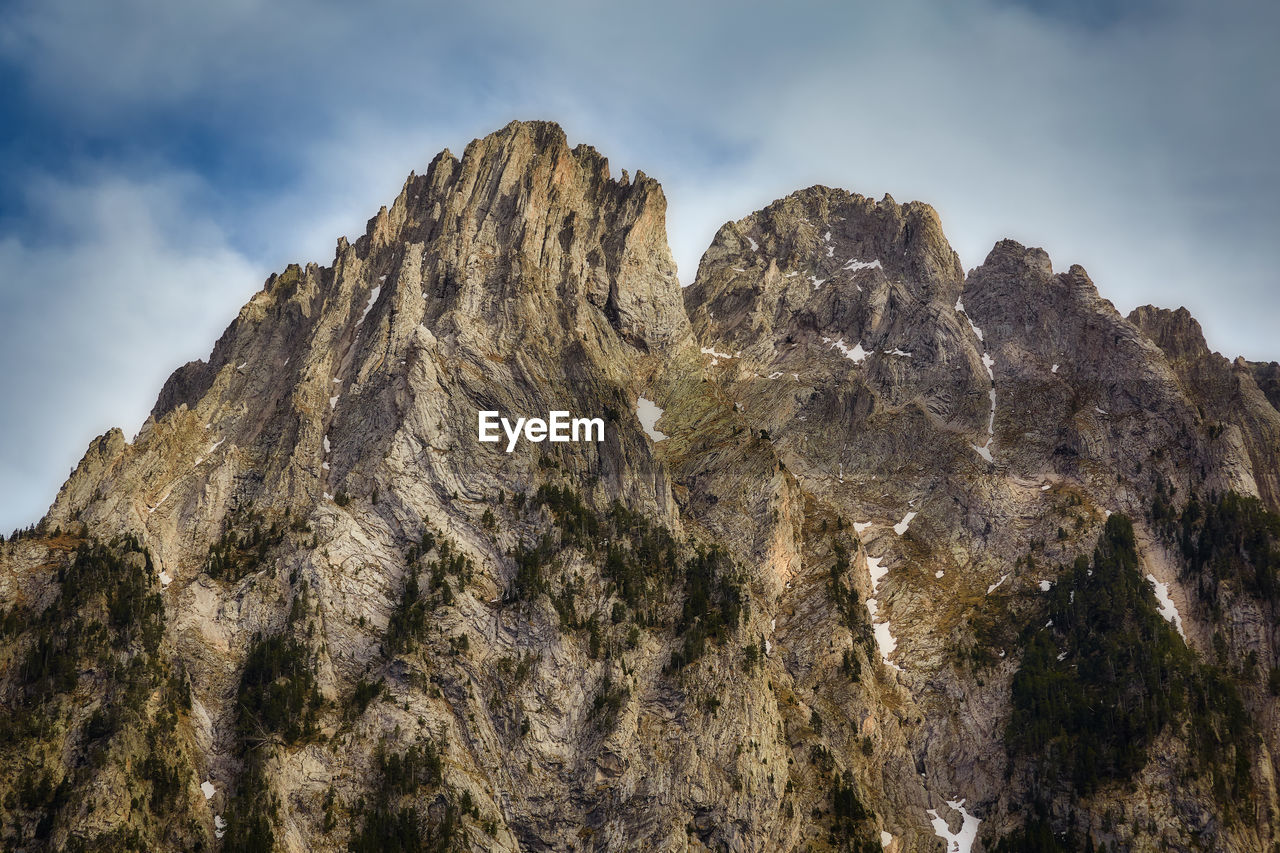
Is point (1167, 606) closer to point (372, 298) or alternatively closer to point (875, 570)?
point (875, 570)

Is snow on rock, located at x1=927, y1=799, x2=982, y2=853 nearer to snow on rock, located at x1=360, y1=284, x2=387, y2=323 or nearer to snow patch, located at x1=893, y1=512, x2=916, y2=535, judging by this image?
snow patch, located at x1=893, y1=512, x2=916, y2=535

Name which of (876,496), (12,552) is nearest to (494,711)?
(12,552)

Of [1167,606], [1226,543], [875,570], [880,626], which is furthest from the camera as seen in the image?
[875,570]

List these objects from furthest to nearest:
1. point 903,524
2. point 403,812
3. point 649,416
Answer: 1. point 649,416
2. point 903,524
3. point 403,812

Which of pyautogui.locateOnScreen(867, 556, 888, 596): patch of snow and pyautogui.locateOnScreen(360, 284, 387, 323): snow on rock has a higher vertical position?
pyautogui.locateOnScreen(360, 284, 387, 323): snow on rock

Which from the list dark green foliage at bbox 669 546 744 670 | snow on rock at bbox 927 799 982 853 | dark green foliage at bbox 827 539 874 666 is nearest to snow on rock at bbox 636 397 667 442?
dark green foliage at bbox 669 546 744 670

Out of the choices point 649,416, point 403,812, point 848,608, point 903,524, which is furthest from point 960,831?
point 649,416
